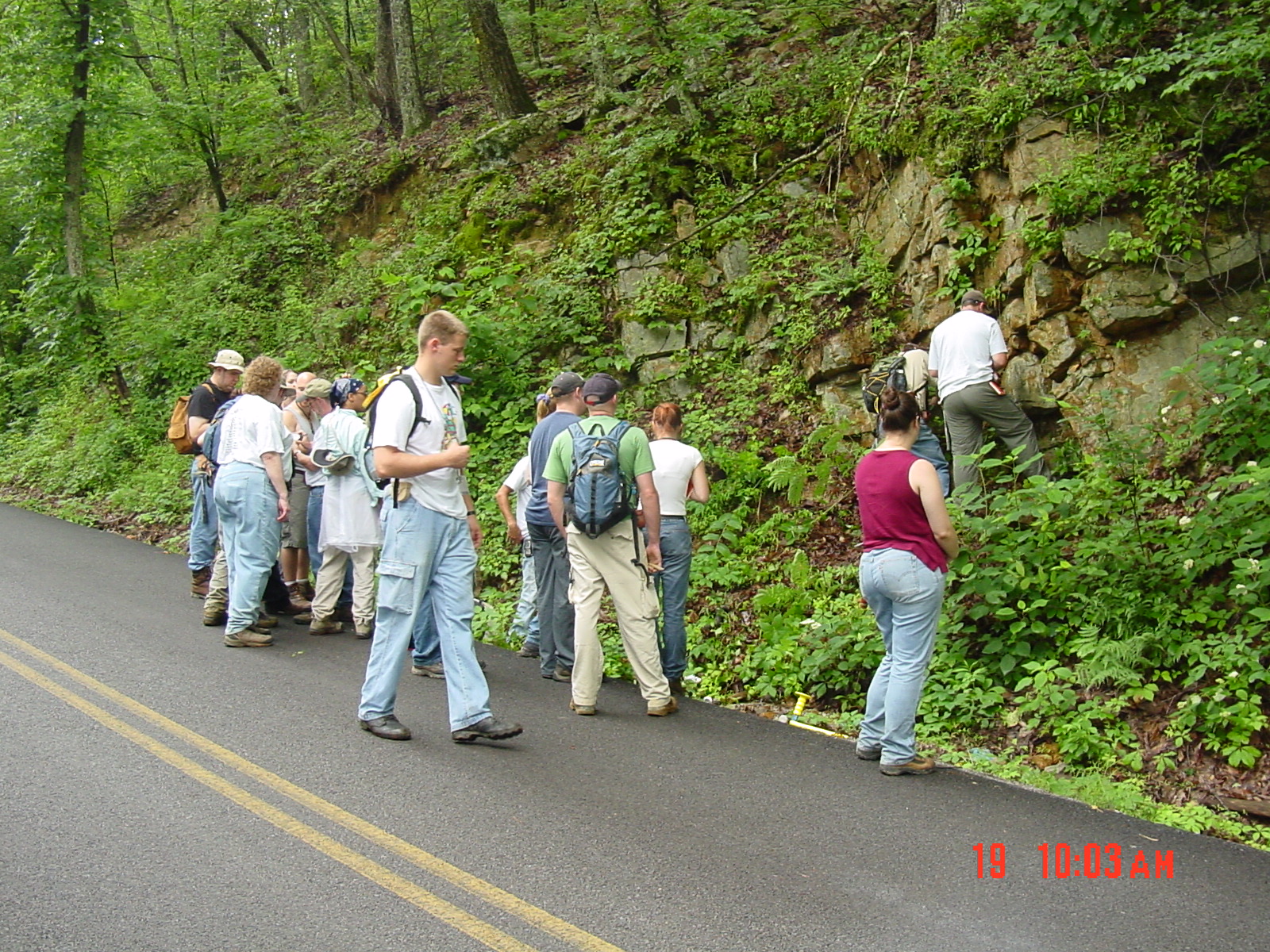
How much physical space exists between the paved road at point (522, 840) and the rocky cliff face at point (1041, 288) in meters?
4.15

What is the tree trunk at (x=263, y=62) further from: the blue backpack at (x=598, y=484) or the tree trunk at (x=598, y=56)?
the blue backpack at (x=598, y=484)

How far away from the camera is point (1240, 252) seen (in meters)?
8.82

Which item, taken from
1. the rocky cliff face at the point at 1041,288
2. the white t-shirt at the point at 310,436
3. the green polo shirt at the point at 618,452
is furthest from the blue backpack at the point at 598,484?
the rocky cliff face at the point at 1041,288

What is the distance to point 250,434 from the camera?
338 inches

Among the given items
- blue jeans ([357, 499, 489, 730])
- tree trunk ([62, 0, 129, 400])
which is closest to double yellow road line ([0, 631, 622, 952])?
blue jeans ([357, 499, 489, 730])

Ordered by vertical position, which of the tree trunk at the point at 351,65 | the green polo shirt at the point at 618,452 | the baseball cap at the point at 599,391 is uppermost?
the tree trunk at the point at 351,65

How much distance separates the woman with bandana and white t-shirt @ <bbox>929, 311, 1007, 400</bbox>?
4.99m

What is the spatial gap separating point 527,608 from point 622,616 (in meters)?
2.15

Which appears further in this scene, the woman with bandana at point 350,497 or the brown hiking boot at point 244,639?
the woman with bandana at point 350,497

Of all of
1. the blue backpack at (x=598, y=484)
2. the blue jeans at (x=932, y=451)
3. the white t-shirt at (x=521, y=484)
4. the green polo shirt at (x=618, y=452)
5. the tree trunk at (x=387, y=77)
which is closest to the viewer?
the blue backpack at (x=598, y=484)

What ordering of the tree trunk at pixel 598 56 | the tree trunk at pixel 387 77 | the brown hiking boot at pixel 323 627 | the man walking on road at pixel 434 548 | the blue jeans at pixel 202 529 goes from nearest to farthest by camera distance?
the man walking on road at pixel 434 548 → the brown hiking boot at pixel 323 627 → the blue jeans at pixel 202 529 → the tree trunk at pixel 598 56 → the tree trunk at pixel 387 77

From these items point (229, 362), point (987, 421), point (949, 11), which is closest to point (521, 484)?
point (229, 362)

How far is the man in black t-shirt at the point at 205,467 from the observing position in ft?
31.9
